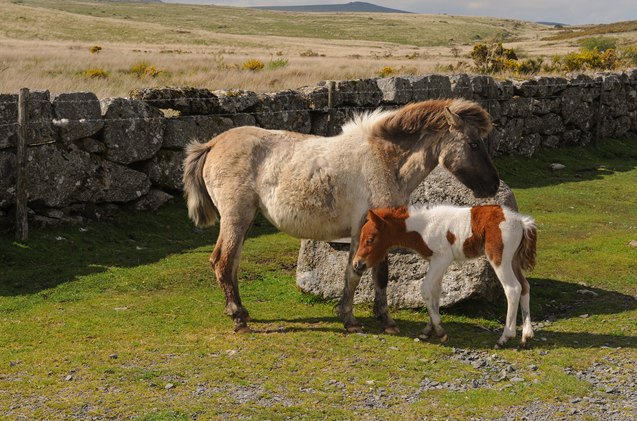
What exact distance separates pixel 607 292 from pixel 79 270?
27.2ft

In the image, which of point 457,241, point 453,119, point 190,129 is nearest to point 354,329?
point 457,241

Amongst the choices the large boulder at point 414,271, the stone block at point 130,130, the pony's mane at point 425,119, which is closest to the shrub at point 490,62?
the stone block at point 130,130

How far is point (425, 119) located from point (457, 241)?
1.64 meters

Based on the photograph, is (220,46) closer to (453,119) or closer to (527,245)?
(453,119)

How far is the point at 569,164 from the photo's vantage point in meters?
26.0

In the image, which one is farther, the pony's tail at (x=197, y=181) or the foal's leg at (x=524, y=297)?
the pony's tail at (x=197, y=181)

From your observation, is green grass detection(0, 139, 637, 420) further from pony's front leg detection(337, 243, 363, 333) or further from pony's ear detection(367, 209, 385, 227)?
pony's ear detection(367, 209, 385, 227)

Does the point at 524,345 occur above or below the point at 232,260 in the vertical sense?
below

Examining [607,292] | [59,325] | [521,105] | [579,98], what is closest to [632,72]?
[579,98]

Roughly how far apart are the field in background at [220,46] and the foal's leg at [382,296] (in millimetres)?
11588

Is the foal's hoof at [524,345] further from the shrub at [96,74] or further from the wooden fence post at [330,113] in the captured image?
the shrub at [96,74]

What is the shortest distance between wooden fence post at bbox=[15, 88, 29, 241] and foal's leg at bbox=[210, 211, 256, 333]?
5.47 metres

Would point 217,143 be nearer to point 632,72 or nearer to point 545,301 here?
point 545,301

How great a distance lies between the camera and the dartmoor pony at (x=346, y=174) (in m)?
9.76
